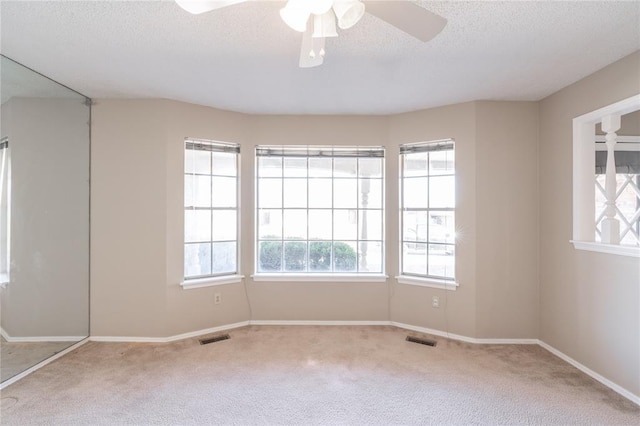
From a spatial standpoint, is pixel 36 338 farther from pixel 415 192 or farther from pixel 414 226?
pixel 415 192

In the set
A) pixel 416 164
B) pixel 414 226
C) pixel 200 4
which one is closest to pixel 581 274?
pixel 414 226

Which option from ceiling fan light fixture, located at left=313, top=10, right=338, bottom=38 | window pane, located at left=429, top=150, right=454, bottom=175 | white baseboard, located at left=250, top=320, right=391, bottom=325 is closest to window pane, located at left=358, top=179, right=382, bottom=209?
window pane, located at left=429, top=150, right=454, bottom=175

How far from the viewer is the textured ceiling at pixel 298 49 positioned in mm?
1774

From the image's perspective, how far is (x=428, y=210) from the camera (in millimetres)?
3400

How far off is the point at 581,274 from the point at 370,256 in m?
1.91

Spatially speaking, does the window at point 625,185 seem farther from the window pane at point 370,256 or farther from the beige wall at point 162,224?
the window pane at point 370,256

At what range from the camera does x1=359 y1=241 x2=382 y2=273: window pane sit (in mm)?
3607

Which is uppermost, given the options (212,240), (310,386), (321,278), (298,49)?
(298,49)

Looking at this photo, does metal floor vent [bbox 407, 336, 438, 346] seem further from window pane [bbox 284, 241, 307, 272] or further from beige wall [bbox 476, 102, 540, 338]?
window pane [bbox 284, 241, 307, 272]

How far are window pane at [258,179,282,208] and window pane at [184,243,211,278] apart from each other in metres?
0.78

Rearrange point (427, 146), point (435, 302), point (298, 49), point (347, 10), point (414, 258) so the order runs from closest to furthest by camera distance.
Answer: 1. point (347, 10)
2. point (298, 49)
3. point (435, 302)
4. point (427, 146)
5. point (414, 258)

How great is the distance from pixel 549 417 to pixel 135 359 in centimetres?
320

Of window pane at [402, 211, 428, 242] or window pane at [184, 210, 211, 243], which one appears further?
window pane at [402, 211, 428, 242]

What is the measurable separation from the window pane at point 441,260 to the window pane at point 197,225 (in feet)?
8.09
